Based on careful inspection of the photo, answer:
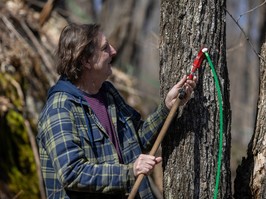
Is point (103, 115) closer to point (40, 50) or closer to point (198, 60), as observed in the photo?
point (198, 60)

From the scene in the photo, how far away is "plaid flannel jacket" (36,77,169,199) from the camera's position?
321 centimetres

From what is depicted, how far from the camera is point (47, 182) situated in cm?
347

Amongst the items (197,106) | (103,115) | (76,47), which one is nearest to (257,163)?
(197,106)

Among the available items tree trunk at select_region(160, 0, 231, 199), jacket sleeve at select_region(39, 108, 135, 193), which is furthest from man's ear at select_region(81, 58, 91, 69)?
tree trunk at select_region(160, 0, 231, 199)

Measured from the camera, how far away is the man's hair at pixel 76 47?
3.48 m

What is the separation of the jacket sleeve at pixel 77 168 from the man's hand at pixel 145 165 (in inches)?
1.8

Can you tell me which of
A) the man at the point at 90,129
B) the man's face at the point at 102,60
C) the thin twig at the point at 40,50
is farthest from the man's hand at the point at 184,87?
the thin twig at the point at 40,50

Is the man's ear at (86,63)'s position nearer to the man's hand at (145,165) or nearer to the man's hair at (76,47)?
the man's hair at (76,47)

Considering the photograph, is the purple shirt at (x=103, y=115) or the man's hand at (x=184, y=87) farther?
the purple shirt at (x=103, y=115)

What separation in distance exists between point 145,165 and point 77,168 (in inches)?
13.6

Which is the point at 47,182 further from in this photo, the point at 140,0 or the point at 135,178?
the point at 140,0

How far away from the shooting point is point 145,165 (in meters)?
3.18

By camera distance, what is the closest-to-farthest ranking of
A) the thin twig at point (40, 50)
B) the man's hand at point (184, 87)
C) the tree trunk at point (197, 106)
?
the man's hand at point (184, 87) < the tree trunk at point (197, 106) < the thin twig at point (40, 50)

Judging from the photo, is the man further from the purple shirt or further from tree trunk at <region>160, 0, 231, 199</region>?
tree trunk at <region>160, 0, 231, 199</region>
